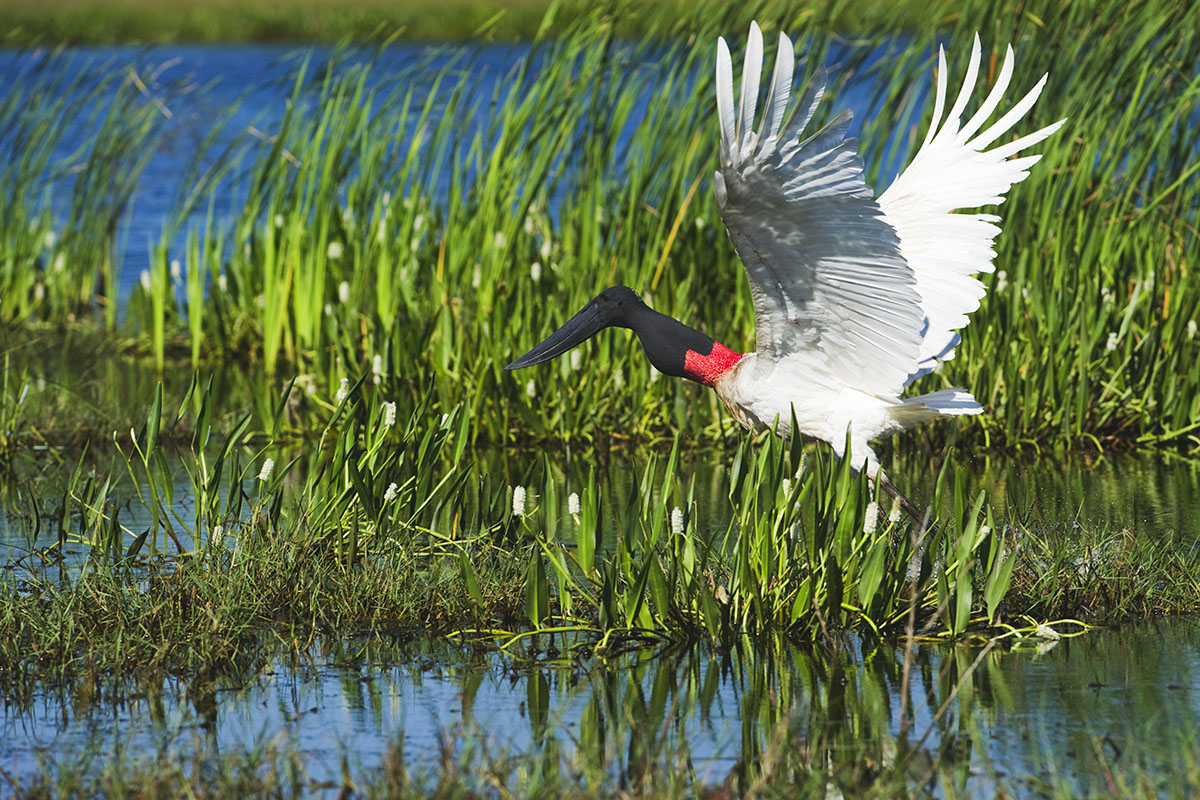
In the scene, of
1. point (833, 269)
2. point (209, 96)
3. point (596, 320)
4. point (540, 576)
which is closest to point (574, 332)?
point (596, 320)

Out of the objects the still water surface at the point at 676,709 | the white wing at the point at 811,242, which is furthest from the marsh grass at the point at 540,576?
the white wing at the point at 811,242

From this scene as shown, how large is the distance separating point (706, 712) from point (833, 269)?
1435mm

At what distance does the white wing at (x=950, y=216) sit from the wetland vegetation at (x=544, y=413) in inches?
29.2

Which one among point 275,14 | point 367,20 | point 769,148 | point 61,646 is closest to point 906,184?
point 769,148

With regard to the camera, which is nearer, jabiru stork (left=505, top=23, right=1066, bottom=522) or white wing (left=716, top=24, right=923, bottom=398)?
white wing (left=716, top=24, right=923, bottom=398)

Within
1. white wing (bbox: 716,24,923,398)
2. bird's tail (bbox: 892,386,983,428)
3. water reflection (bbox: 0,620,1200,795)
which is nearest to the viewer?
water reflection (bbox: 0,620,1200,795)

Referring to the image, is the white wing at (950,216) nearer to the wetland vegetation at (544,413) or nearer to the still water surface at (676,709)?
the wetland vegetation at (544,413)

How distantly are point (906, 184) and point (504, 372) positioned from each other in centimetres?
244

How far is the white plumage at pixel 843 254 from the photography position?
4332 mm

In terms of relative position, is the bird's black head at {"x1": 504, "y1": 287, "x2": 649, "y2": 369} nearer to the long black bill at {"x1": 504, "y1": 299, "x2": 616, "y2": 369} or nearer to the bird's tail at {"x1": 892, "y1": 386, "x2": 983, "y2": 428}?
the long black bill at {"x1": 504, "y1": 299, "x2": 616, "y2": 369}

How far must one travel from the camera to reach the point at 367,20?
3088 cm

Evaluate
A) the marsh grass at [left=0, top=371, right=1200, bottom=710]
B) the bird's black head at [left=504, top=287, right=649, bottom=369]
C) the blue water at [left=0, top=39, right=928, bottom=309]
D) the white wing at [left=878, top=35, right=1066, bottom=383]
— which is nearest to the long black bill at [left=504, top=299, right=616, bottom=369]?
the bird's black head at [left=504, top=287, right=649, bottom=369]

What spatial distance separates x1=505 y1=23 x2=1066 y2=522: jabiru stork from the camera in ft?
14.3

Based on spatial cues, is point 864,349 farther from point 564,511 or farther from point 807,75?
point 807,75
